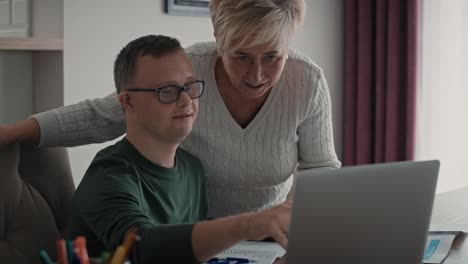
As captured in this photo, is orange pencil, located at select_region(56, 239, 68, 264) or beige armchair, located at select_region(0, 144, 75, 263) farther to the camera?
beige armchair, located at select_region(0, 144, 75, 263)

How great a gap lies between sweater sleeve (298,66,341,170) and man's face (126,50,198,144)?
0.49 meters

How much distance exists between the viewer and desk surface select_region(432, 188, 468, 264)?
1.59 m

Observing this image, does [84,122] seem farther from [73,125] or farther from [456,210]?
[456,210]

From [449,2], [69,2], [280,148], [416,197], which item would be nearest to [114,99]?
[280,148]

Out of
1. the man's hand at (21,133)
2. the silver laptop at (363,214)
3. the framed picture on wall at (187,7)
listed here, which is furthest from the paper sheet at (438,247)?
the framed picture on wall at (187,7)

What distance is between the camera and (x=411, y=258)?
130cm

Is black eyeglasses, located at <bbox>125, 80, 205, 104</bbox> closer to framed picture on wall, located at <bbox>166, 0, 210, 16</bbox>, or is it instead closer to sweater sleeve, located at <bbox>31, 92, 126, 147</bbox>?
sweater sleeve, located at <bbox>31, 92, 126, 147</bbox>

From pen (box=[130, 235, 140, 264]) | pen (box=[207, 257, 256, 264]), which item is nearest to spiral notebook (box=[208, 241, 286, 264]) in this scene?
pen (box=[207, 257, 256, 264])

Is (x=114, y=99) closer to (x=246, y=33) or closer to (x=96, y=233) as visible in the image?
(x=246, y=33)

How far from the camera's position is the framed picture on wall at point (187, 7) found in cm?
339

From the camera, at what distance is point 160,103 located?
1.54 meters

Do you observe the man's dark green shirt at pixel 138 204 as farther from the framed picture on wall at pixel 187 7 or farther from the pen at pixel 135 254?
the framed picture on wall at pixel 187 7

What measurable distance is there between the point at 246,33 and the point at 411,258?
25.8 inches

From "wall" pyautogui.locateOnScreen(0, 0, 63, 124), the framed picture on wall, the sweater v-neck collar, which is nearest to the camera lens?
the sweater v-neck collar
